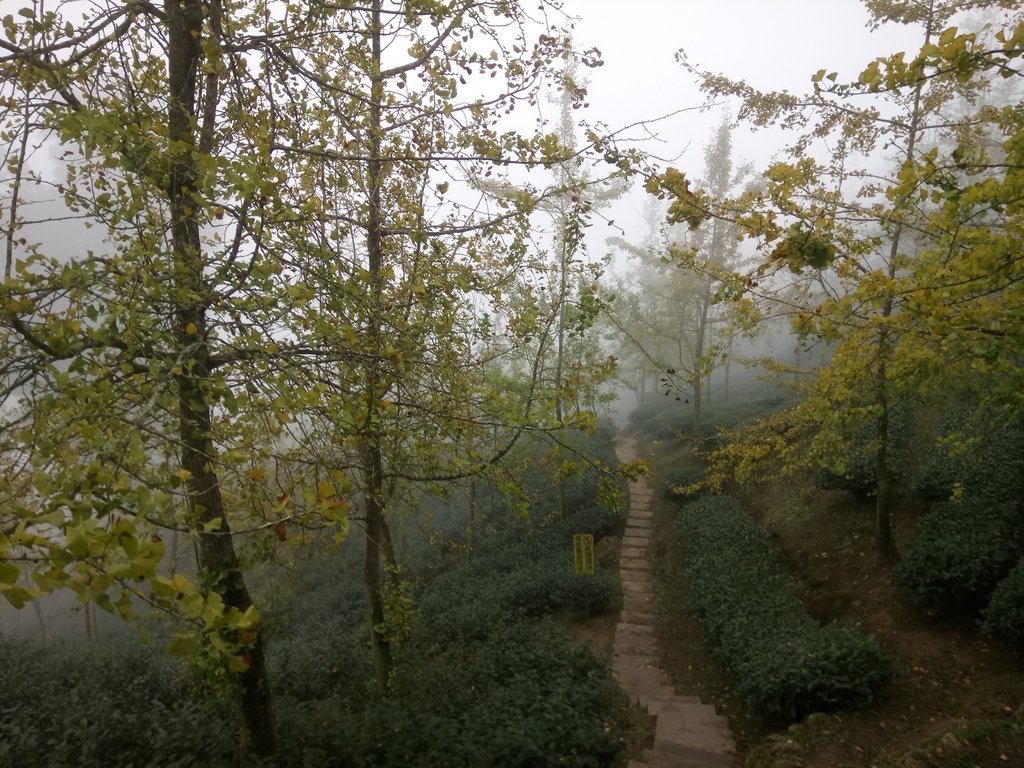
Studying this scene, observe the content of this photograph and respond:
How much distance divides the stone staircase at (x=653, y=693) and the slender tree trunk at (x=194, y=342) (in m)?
3.53

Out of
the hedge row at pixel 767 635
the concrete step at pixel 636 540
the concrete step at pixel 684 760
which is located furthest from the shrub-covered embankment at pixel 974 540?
the concrete step at pixel 636 540

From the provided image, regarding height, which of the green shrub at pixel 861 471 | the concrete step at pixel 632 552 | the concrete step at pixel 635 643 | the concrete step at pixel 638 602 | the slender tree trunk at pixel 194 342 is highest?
the slender tree trunk at pixel 194 342

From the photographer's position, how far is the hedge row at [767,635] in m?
6.03

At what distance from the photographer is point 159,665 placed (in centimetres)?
823

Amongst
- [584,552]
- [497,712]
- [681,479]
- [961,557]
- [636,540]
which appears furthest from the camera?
[681,479]

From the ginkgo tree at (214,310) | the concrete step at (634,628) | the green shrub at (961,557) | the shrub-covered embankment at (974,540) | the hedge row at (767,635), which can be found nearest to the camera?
the ginkgo tree at (214,310)

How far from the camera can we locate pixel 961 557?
720 centimetres

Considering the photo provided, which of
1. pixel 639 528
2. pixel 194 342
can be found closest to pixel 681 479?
pixel 639 528

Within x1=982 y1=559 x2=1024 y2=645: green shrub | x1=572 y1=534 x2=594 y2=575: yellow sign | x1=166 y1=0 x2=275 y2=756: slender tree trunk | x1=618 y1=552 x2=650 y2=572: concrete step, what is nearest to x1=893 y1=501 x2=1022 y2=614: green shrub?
x1=982 y1=559 x2=1024 y2=645: green shrub

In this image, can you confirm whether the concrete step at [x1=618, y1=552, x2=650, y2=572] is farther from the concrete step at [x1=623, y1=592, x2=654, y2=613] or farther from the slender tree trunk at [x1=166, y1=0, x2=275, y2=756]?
the slender tree trunk at [x1=166, y1=0, x2=275, y2=756]

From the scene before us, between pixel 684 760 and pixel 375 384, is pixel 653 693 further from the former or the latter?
pixel 375 384

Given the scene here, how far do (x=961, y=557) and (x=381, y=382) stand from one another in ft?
24.9

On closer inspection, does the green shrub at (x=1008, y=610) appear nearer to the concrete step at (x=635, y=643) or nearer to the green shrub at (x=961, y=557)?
the green shrub at (x=961, y=557)

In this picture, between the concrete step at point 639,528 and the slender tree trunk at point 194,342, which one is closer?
the slender tree trunk at point 194,342
